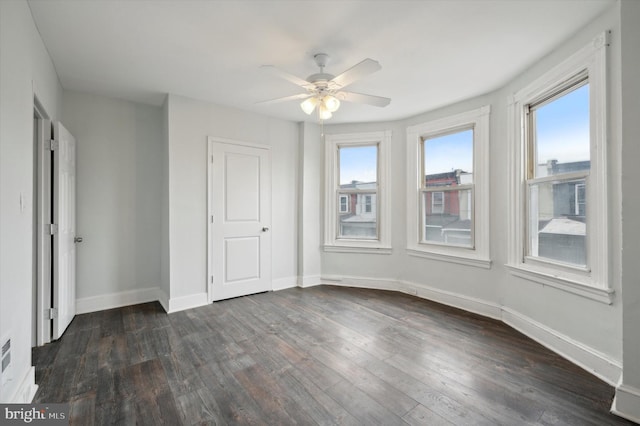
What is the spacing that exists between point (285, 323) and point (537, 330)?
250 centimetres

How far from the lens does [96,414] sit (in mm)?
1808

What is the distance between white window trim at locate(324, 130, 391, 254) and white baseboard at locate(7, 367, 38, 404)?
3.56 metres

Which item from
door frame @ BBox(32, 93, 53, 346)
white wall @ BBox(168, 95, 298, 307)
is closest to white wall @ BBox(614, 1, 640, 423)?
white wall @ BBox(168, 95, 298, 307)

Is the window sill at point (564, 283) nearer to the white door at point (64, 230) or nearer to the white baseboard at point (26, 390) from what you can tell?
the white baseboard at point (26, 390)

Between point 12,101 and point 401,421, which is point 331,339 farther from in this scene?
point 12,101

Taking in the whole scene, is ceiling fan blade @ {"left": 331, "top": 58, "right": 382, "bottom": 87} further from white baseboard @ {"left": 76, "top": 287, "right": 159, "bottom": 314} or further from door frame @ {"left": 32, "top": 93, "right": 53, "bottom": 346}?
white baseboard @ {"left": 76, "top": 287, "right": 159, "bottom": 314}

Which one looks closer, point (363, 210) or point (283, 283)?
point (283, 283)

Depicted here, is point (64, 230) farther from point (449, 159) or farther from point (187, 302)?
point (449, 159)

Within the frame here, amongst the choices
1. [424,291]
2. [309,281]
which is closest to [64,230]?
[309,281]

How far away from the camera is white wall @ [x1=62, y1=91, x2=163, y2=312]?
355cm

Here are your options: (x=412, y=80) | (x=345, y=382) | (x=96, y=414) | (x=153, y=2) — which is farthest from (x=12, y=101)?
(x=412, y=80)

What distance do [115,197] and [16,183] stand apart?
2115mm

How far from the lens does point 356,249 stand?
4.71 metres

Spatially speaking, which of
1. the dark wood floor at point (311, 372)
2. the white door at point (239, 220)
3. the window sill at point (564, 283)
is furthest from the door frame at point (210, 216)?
the window sill at point (564, 283)
